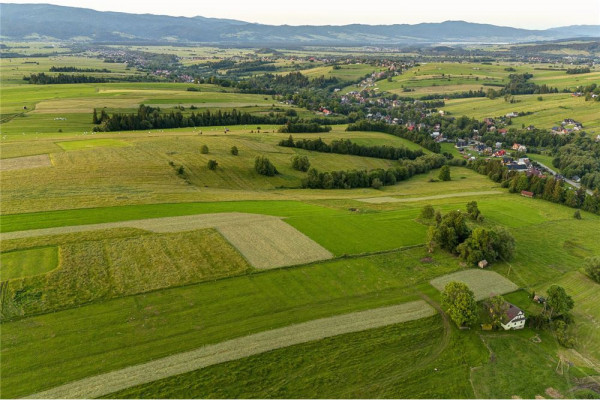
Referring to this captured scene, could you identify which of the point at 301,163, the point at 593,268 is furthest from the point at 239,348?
the point at 301,163

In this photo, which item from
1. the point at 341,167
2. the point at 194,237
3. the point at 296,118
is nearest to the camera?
the point at 194,237

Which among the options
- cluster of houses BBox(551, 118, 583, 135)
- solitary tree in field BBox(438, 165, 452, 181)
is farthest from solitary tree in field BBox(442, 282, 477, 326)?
cluster of houses BBox(551, 118, 583, 135)

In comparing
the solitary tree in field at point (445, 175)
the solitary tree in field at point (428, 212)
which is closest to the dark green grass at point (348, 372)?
the solitary tree in field at point (428, 212)

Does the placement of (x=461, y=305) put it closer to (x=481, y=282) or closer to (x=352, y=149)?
(x=481, y=282)

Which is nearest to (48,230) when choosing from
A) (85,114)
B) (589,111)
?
(85,114)

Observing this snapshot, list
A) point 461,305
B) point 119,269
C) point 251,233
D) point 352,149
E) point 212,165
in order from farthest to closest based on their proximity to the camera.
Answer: point 352,149, point 212,165, point 251,233, point 119,269, point 461,305

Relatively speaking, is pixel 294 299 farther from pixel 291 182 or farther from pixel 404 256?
pixel 291 182

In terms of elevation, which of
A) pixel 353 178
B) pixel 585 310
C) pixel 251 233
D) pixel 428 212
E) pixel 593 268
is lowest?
pixel 585 310

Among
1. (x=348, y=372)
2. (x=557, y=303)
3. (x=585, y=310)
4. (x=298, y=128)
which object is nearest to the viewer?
(x=348, y=372)
